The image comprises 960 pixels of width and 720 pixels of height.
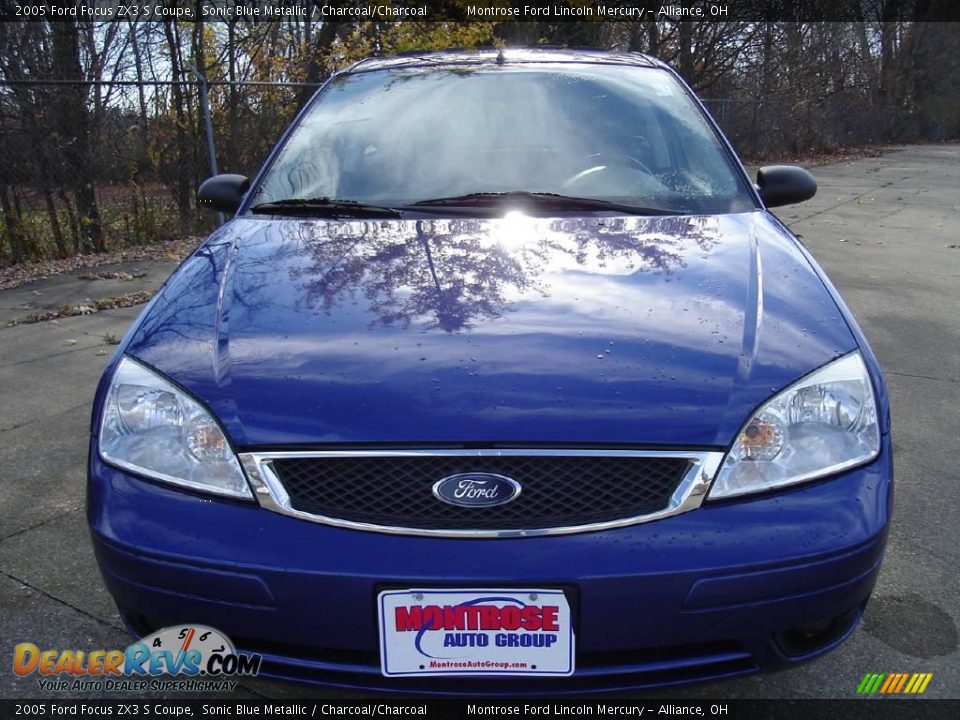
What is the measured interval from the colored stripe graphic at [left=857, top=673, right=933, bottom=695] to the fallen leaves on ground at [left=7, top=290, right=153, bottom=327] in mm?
5457

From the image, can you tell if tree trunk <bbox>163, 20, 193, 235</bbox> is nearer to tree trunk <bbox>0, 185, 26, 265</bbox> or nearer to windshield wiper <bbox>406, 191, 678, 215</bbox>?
tree trunk <bbox>0, 185, 26, 265</bbox>

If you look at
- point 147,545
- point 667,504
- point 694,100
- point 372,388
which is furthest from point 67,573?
point 694,100

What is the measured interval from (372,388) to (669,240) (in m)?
1.06

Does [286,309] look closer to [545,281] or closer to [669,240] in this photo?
[545,281]

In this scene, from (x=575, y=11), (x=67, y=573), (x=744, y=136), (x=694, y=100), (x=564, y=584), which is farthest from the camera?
(x=744, y=136)

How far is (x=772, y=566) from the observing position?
153cm

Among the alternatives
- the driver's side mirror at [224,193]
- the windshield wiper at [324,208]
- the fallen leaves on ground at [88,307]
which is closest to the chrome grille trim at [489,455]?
the windshield wiper at [324,208]

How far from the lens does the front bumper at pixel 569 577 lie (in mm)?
1503

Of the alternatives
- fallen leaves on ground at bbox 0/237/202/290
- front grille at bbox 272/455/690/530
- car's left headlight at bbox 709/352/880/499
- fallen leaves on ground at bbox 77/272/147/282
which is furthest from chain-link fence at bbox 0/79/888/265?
car's left headlight at bbox 709/352/880/499

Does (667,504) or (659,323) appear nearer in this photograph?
(667,504)

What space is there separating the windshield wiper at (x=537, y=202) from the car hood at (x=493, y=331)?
15 centimetres

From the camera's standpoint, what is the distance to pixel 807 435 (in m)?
1.69

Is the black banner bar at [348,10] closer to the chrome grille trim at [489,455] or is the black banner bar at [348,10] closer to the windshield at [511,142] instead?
the windshield at [511,142]

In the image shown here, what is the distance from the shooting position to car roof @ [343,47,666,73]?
3395 millimetres
